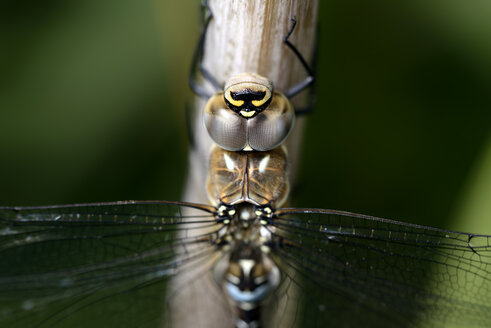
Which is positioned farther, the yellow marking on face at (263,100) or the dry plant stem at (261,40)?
the yellow marking on face at (263,100)

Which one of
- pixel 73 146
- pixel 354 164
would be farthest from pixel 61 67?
pixel 354 164

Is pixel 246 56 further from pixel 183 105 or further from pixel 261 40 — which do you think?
pixel 183 105

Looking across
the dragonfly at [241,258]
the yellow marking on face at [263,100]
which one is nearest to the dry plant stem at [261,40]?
the yellow marking on face at [263,100]

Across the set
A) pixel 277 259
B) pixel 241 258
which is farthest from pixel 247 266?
pixel 277 259

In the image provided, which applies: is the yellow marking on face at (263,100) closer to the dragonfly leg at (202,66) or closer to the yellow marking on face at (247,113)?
the yellow marking on face at (247,113)

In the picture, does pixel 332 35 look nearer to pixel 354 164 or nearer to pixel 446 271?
pixel 354 164

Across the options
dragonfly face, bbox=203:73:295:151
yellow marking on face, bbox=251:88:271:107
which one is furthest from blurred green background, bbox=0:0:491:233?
yellow marking on face, bbox=251:88:271:107
